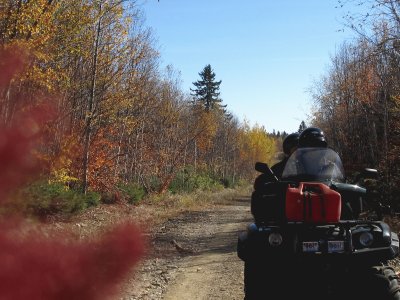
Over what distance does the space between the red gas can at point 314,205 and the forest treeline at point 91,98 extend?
202 cm

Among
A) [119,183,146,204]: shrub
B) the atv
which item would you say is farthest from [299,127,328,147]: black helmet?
[119,183,146,204]: shrub

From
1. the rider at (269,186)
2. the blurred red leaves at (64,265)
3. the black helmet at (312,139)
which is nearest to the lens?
the blurred red leaves at (64,265)

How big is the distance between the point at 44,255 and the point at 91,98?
18.8 meters

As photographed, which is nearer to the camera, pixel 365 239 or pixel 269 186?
pixel 365 239

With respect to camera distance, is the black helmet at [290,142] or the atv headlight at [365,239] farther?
the black helmet at [290,142]

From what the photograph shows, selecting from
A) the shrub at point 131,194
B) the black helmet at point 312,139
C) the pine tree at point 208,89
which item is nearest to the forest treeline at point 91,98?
the shrub at point 131,194

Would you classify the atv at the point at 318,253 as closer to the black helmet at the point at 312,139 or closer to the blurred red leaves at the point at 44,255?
the black helmet at the point at 312,139

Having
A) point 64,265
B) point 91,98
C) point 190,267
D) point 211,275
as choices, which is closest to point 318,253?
point 64,265

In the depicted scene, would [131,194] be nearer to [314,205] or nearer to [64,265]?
[314,205]

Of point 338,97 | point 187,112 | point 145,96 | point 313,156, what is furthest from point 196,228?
point 187,112

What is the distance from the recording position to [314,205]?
3984 mm

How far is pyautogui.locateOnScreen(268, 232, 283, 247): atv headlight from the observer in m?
4.07

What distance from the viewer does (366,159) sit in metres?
30.8

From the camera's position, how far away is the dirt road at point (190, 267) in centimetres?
745
